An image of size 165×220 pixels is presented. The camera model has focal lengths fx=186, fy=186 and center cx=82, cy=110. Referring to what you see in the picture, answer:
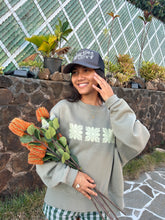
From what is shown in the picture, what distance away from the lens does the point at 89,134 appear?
123 centimetres

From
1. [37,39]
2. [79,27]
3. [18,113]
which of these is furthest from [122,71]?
[18,113]

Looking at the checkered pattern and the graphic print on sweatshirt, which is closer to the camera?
the graphic print on sweatshirt

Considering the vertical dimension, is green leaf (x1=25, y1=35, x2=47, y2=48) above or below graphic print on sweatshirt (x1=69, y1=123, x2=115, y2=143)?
above

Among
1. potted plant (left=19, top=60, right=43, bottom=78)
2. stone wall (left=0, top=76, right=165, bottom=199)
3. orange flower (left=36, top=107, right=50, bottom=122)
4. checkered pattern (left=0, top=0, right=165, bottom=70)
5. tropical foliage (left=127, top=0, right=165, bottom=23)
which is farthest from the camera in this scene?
tropical foliage (left=127, top=0, right=165, bottom=23)

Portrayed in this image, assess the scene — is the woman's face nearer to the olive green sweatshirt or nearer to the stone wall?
the olive green sweatshirt

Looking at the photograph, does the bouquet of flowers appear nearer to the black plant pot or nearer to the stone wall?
the stone wall

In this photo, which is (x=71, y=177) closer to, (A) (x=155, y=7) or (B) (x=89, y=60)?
(B) (x=89, y=60)

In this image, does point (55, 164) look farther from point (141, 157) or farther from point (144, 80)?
point (144, 80)

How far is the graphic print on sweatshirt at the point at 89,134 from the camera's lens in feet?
Result: 4.00

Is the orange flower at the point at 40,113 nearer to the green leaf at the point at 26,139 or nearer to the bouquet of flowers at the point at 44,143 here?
the bouquet of flowers at the point at 44,143

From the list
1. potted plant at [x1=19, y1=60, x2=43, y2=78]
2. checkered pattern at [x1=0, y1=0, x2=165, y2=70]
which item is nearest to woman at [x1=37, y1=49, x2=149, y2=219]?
potted plant at [x1=19, y1=60, x2=43, y2=78]

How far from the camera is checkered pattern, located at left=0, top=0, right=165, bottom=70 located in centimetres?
411

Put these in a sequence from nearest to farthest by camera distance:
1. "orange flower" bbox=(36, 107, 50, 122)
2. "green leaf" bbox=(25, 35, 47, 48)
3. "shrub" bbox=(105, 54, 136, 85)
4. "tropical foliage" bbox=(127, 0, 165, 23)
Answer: "orange flower" bbox=(36, 107, 50, 122) < "green leaf" bbox=(25, 35, 47, 48) < "shrub" bbox=(105, 54, 136, 85) < "tropical foliage" bbox=(127, 0, 165, 23)

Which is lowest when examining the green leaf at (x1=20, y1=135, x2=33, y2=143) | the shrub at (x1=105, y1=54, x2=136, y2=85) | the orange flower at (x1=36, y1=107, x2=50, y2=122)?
the green leaf at (x1=20, y1=135, x2=33, y2=143)
